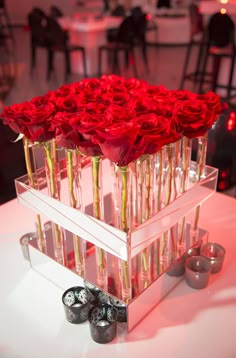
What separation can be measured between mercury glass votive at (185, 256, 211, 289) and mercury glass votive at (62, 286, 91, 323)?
0.26m

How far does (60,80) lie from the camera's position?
5.25 metres

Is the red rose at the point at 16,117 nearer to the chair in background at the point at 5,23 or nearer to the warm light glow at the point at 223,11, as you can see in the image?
the warm light glow at the point at 223,11

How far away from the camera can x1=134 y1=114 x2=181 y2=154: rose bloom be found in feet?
2.40

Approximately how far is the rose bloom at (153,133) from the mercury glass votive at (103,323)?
0.36 metres

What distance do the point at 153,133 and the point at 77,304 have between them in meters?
0.41

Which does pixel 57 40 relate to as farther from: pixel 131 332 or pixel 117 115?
pixel 131 332

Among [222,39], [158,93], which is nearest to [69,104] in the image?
[158,93]

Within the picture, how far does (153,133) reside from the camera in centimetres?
74

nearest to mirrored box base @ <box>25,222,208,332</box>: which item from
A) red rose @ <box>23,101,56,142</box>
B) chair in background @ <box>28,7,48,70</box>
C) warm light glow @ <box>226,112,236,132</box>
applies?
red rose @ <box>23,101,56,142</box>

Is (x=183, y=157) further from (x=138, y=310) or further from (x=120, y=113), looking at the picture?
(x=138, y=310)

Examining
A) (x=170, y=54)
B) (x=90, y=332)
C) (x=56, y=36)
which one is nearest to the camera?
(x=90, y=332)

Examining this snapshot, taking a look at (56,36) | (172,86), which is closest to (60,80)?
(56,36)

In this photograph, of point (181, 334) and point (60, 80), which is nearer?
point (181, 334)

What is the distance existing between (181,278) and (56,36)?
4.40m
